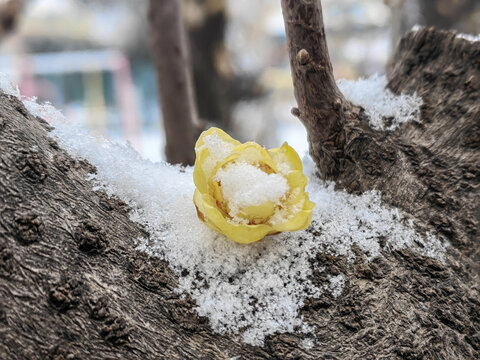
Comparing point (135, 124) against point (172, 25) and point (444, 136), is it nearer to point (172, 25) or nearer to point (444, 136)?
point (172, 25)

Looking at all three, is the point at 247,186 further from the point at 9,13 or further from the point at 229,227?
the point at 9,13

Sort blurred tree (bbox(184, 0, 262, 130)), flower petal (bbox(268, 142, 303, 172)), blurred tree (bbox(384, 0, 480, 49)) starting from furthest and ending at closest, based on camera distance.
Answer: blurred tree (bbox(184, 0, 262, 130))
blurred tree (bbox(384, 0, 480, 49))
flower petal (bbox(268, 142, 303, 172))

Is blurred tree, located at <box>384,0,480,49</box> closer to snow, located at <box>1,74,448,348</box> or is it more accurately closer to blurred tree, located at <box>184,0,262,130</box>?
blurred tree, located at <box>184,0,262,130</box>

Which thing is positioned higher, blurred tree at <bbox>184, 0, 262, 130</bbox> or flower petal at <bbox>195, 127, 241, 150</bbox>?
blurred tree at <bbox>184, 0, 262, 130</bbox>

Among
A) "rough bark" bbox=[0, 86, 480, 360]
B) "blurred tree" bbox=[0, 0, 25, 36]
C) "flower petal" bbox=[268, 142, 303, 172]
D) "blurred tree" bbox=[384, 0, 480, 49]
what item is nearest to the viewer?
"rough bark" bbox=[0, 86, 480, 360]

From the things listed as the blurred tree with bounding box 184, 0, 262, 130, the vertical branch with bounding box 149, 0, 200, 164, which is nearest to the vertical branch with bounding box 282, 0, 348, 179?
the vertical branch with bounding box 149, 0, 200, 164

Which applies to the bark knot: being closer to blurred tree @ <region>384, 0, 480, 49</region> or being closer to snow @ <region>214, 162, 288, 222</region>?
snow @ <region>214, 162, 288, 222</region>

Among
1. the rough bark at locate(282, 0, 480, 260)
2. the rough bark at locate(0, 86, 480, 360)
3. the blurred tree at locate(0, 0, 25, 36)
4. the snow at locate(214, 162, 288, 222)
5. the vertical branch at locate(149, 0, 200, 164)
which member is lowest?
the rough bark at locate(0, 86, 480, 360)

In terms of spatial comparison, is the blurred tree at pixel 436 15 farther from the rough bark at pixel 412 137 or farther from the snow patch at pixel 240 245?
the snow patch at pixel 240 245

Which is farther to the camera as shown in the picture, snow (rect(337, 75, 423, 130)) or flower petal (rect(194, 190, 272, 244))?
snow (rect(337, 75, 423, 130))
